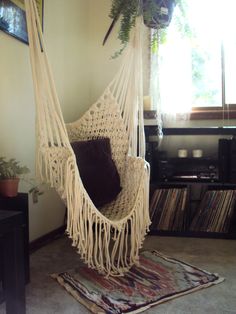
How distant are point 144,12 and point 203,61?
910mm

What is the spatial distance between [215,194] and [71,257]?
113cm

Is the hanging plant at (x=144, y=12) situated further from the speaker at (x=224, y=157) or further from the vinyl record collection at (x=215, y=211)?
the vinyl record collection at (x=215, y=211)

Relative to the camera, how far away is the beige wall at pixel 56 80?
2121 millimetres

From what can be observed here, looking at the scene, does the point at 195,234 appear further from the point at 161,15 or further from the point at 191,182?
the point at 161,15

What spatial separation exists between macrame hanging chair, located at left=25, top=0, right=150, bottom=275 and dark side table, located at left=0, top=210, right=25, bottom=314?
470 mm

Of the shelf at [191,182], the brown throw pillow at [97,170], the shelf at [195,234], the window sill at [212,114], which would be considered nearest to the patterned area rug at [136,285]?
the brown throw pillow at [97,170]

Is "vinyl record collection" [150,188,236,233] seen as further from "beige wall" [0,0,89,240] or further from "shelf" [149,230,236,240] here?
"beige wall" [0,0,89,240]

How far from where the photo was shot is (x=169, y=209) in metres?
2.69

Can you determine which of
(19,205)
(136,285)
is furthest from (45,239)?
(136,285)

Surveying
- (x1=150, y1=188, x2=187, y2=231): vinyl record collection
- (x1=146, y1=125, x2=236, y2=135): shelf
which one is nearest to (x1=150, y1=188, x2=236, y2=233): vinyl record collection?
(x1=150, y1=188, x2=187, y2=231): vinyl record collection

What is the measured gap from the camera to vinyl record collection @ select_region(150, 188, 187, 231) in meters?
2.67

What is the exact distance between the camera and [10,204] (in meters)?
1.76

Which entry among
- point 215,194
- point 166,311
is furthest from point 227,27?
point 166,311

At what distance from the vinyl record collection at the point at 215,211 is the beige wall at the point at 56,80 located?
1.07 m
